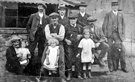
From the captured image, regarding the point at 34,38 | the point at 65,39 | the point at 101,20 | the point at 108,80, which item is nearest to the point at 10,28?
the point at 34,38

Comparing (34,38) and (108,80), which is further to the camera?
(34,38)

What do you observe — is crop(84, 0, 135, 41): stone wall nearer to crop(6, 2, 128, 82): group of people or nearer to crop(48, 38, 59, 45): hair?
crop(6, 2, 128, 82): group of people

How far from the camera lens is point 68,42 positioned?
15.1 ft

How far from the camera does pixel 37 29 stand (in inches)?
194

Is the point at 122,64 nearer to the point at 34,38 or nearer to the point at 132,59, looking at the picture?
the point at 132,59

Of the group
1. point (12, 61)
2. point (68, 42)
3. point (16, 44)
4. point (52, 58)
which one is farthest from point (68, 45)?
point (12, 61)

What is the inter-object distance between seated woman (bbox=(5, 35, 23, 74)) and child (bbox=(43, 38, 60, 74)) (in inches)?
29.1

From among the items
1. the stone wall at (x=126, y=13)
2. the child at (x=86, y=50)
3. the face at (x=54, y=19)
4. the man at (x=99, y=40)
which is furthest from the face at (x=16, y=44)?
the stone wall at (x=126, y=13)

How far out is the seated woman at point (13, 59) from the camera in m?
4.57

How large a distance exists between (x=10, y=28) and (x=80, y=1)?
200 centimetres

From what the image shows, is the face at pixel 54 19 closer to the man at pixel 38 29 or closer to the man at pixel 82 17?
the man at pixel 38 29

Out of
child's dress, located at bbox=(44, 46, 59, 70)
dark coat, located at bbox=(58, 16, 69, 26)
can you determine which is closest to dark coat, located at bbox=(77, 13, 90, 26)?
dark coat, located at bbox=(58, 16, 69, 26)

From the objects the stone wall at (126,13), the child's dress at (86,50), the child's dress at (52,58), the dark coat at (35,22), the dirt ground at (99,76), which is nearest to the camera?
the child's dress at (52,58)

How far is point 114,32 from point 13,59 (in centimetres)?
250
